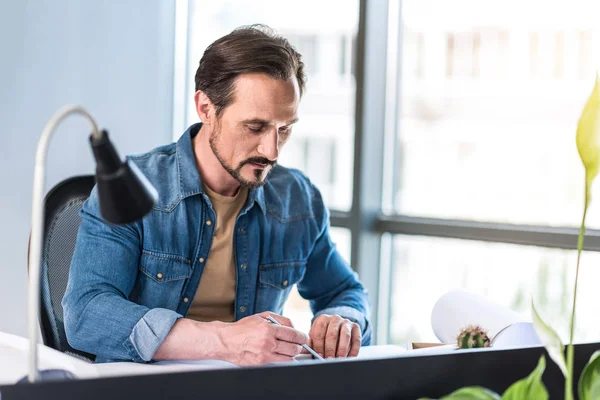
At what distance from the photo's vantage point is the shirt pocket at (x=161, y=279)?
1.70 metres

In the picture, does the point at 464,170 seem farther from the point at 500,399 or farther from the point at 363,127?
the point at 500,399

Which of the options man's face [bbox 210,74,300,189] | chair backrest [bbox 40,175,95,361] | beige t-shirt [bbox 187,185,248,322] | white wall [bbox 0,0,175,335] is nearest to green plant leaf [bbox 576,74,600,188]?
man's face [bbox 210,74,300,189]

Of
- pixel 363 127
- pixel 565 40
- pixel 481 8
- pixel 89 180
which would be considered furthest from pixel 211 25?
pixel 89 180

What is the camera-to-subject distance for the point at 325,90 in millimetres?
3217

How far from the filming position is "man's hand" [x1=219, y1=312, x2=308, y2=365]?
1354 millimetres

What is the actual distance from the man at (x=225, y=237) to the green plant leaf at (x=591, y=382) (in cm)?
72

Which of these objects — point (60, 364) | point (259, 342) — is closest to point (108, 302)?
point (259, 342)

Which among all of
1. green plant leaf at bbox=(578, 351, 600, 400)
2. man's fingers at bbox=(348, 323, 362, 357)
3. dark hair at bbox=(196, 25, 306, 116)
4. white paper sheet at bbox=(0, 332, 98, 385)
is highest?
dark hair at bbox=(196, 25, 306, 116)

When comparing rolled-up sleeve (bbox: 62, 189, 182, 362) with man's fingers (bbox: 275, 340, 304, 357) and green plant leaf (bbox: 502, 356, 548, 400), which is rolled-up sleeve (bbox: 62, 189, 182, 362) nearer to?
man's fingers (bbox: 275, 340, 304, 357)

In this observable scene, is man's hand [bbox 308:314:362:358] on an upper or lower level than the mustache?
lower

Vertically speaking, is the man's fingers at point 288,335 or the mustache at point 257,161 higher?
the mustache at point 257,161

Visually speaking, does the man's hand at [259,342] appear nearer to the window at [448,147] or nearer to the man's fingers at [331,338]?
the man's fingers at [331,338]

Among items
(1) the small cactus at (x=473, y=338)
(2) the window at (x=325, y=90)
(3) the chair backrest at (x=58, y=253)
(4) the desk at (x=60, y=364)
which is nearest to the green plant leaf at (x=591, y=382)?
(4) the desk at (x=60, y=364)

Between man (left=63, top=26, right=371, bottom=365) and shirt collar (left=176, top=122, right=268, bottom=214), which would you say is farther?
shirt collar (left=176, top=122, right=268, bottom=214)
